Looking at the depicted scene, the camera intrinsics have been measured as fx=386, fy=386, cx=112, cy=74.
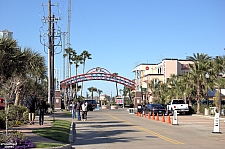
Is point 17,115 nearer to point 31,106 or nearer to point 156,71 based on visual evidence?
point 31,106

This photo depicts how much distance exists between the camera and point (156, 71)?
103 meters

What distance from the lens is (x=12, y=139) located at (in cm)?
1294

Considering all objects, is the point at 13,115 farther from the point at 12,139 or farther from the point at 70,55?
the point at 70,55

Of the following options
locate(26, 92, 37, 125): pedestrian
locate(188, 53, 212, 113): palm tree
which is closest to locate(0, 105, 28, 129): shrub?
locate(26, 92, 37, 125): pedestrian

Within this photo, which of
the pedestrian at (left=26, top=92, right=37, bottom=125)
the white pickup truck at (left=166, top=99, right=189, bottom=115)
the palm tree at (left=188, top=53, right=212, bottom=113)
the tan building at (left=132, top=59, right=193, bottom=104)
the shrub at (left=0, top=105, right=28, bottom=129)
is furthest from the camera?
the tan building at (left=132, top=59, right=193, bottom=104)

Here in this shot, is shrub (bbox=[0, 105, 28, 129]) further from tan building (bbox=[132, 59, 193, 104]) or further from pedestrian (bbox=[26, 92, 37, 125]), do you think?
tan building (bbox=[132, 59, 193, 104])

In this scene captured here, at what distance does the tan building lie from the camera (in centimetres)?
8894

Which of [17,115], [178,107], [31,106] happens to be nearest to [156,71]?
[178,107]

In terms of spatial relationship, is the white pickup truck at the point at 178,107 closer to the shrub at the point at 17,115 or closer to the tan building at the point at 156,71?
the shrub at the point at 17,115

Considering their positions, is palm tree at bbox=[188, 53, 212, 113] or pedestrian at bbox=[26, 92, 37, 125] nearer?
pedestrian at bbox=[26, 92, 37, 125]

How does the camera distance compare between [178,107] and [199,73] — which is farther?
[199,73]

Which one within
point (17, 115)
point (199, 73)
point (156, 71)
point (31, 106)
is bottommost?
point (17, 115)

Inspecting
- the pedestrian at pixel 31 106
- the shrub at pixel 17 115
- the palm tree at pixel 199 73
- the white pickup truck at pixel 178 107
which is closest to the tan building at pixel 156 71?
the palm tree at pixel 199 73

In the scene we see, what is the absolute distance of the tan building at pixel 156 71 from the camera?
88938mm
